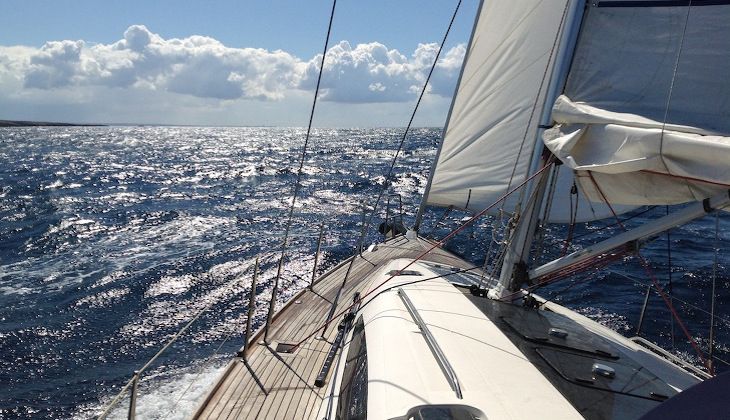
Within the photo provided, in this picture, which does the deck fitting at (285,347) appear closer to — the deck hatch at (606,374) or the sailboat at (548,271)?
the sailboat at (548,271)

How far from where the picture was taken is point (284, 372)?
6039mm

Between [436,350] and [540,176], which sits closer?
[436,350]

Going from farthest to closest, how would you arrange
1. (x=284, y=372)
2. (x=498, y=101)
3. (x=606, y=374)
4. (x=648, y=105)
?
(x=498, y=101)
(x=284, y=372)
(x=648, y=105)
(x=606, y=374)

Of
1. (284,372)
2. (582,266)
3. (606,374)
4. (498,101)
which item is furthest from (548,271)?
(284,372)

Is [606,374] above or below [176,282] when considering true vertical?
above

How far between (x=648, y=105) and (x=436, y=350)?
326 centimetres

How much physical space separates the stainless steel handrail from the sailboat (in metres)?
0.02

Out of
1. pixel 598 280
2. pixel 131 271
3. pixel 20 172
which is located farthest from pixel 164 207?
pixel 20 172

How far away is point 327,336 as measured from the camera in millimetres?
7105

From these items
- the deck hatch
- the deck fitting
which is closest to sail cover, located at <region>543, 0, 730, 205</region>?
the deck hatch

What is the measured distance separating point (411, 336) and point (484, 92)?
15.2 ft

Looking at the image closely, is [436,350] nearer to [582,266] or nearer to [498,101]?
[582,266]

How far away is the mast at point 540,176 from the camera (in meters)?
5.51

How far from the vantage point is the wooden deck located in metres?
5.20
